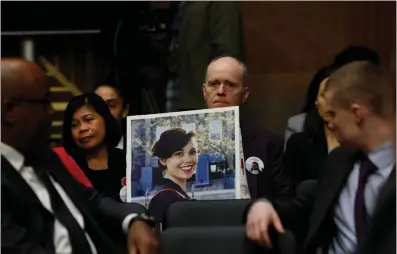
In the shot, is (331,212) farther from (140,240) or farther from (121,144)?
(121,144)

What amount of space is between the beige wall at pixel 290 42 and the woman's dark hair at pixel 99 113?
1.53m

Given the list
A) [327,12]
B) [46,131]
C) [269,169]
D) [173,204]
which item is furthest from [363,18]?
[46,131]

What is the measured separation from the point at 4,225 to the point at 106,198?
1.43 ft

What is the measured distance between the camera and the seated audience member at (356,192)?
3117 millimetres

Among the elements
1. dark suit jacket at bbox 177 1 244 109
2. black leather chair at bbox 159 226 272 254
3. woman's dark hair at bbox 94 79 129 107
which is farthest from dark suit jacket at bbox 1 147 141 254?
dark suit jacket at bbox 177 1 244 109

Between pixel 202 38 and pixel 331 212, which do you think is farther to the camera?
pixel 202 38

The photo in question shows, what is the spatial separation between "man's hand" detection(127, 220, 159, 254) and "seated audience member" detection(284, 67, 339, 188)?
23.5 inches

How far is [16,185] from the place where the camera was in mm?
3068

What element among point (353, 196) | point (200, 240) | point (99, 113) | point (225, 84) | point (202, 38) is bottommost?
point (200, 240)

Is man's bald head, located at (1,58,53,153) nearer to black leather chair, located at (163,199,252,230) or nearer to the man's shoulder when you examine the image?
black leather chair, located at (163,199,252,230)

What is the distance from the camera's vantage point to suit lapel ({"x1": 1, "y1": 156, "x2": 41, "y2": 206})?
3.06m

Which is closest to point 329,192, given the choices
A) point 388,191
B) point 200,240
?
point 388,191

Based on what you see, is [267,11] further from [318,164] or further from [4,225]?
[4,225]

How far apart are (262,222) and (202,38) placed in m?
2.09
